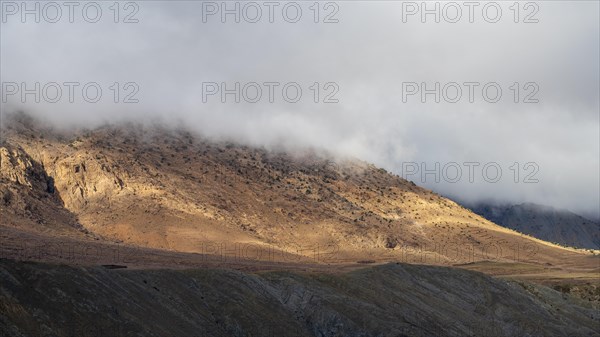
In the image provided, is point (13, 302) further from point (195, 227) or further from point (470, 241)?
point (470, 241)

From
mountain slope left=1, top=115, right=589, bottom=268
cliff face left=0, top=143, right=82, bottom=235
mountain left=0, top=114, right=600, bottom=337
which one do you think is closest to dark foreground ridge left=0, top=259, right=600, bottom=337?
mountain left=0, top=114, right=600, bottom=337

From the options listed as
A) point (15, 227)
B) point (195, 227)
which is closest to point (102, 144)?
point (195, 227)

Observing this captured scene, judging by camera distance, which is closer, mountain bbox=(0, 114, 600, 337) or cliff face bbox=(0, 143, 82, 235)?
mountain bbox=(0, 114, 600, 337)

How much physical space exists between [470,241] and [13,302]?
3582 inches

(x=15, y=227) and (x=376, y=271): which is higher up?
(x=15, y=227)

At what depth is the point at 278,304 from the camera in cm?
4988

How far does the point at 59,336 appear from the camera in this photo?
32594mm

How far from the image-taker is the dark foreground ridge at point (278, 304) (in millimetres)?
35094

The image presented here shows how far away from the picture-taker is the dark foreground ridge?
35094 millimetres

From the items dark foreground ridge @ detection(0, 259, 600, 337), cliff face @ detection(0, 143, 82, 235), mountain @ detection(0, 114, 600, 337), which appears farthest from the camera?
cliff face @ detection(0, 143, 82, 235)

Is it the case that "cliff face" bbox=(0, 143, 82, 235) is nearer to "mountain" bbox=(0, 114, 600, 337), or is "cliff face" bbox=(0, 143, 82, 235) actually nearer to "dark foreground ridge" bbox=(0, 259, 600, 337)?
"mountain" bbox=(0, 114, 600, 337)

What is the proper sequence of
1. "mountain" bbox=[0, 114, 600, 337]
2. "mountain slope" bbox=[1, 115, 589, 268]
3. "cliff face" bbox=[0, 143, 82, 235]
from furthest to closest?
"mountain slope" bbox=[1, 115, 589, 268], "cliff face" bbox=[0, 143, 82, 235], "mountain" bbox=[0, 114, 600, 337]

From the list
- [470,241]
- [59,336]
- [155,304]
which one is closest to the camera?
[59,336]

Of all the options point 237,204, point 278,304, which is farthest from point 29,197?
point 278,304
